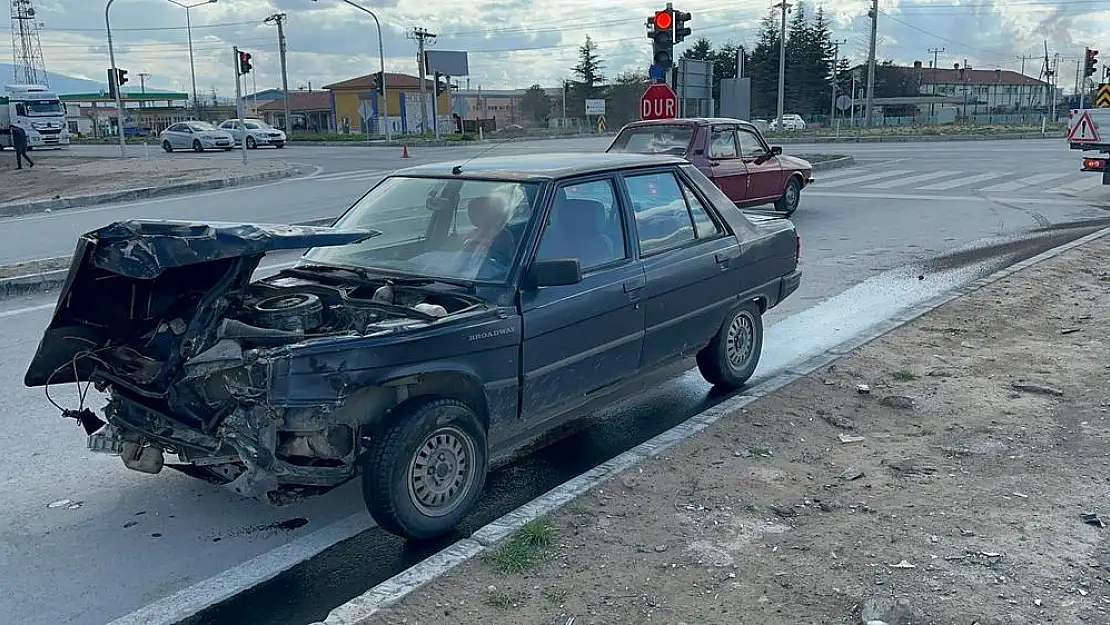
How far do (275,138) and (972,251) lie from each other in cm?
4113

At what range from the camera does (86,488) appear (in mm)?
4887

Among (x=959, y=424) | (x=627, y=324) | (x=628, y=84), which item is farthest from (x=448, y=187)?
(x=628, y=84)

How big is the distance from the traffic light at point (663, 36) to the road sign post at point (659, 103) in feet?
1.35

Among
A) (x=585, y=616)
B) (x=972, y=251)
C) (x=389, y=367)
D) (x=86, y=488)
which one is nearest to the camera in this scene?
(x=585, y=616)

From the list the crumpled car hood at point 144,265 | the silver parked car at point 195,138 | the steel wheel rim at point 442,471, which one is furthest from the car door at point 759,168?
the silver parked car at point 195,138

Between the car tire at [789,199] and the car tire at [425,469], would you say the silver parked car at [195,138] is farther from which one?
the car tire at [425,469]

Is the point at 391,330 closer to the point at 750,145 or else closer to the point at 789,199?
the point at 750,145

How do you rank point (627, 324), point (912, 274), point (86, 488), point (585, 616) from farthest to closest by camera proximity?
point (912, 274) < point (627, 324) < point (86, 488) < point (585, 616)

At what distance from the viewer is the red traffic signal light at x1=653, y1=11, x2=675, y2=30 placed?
15.9 m

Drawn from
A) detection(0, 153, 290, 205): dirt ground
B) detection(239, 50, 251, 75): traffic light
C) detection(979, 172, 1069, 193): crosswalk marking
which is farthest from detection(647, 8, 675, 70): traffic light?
detection(239, 50, 251, 75): traffic light

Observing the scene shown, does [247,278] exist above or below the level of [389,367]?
above

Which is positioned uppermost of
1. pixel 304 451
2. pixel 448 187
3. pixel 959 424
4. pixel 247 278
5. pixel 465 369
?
pixel 448 187

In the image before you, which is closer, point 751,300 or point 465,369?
point 465,369

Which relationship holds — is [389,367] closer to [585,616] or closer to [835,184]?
[585,616]
